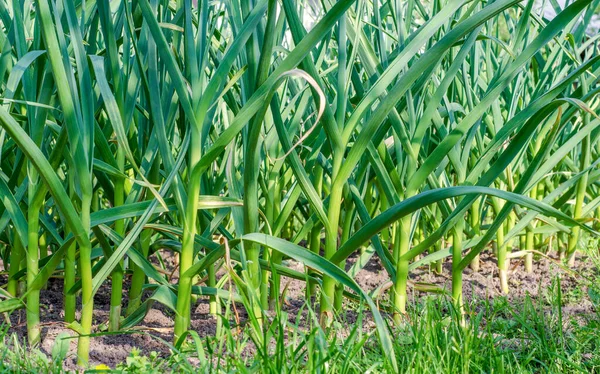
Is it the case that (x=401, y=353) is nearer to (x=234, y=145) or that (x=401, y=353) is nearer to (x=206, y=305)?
(x=234, y=145)

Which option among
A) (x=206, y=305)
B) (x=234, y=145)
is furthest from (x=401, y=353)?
(x=206, y=305)

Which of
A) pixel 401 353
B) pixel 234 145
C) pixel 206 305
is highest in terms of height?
pixel 234 145

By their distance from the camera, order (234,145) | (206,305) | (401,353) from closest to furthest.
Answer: (401,353)
(234,145)
(206,305)

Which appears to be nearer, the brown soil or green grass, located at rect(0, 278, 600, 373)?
green grass, located at rect(0, 278, 600, 373)

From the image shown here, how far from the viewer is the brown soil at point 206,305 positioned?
1.39m

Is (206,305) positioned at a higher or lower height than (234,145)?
lower

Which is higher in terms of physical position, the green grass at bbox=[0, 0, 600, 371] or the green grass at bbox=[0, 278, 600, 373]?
the green grass at bbox=[0, 0, 600, 371]

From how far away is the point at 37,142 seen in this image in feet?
4.27

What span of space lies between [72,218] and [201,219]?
43 centimetres

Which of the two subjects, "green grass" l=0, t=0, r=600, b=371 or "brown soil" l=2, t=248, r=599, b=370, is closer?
"green grass" l=0, t=0, r=600, b=371

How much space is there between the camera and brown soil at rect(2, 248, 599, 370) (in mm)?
1388

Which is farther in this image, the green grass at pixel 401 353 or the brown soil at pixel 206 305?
the brown soil at pixel 206 305

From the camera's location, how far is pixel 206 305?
1.78 m

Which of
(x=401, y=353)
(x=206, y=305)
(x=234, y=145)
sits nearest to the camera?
(x=401, y=353)
